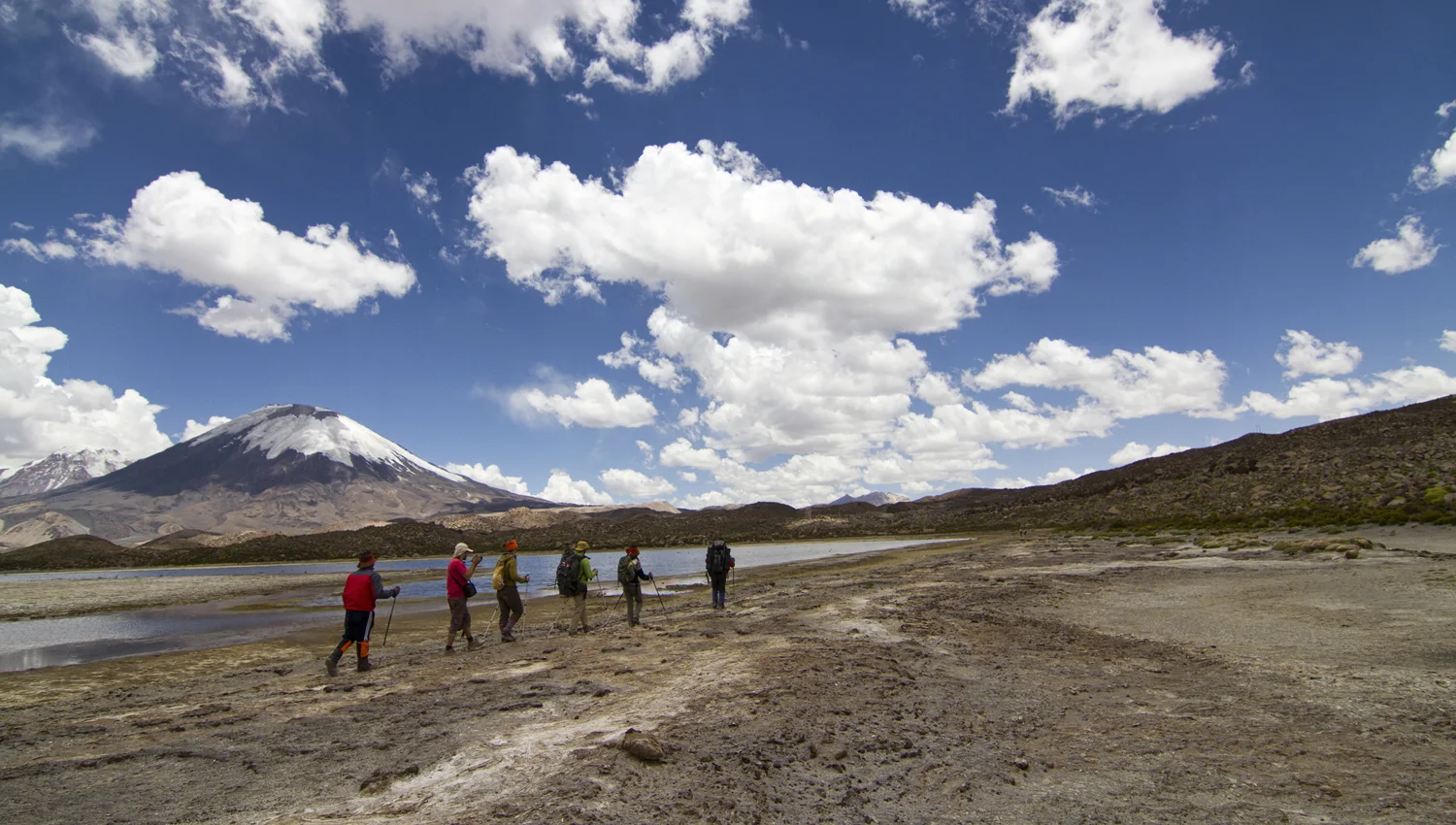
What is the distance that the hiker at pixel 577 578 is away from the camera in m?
17.3

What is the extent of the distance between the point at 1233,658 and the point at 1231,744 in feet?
15.1

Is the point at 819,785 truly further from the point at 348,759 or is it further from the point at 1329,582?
the point at 1329,582

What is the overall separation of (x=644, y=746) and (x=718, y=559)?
48.3ft

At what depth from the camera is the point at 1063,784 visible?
239 inches

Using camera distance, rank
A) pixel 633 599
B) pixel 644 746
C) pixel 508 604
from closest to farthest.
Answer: pixel 644 746, pixel 508 604, pixel 633 599

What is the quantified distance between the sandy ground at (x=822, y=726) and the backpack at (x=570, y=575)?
170 centimetres

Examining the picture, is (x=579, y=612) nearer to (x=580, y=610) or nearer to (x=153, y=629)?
(x=580, y=610)

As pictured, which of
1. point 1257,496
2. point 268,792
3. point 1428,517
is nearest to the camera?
point 268,792

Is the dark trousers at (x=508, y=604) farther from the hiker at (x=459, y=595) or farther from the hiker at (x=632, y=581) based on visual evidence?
the hiker at (x=632, y=581)

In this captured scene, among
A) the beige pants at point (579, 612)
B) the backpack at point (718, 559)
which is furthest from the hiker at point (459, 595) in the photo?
the backpack at point (718, 559)

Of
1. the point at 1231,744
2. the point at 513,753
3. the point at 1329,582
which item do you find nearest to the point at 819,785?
the point at 513,753

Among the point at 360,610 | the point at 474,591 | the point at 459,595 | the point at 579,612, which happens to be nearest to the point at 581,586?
the point at 579,612

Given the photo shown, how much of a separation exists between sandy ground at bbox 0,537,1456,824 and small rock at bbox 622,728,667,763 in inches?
3.0

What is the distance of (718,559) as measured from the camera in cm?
2147
